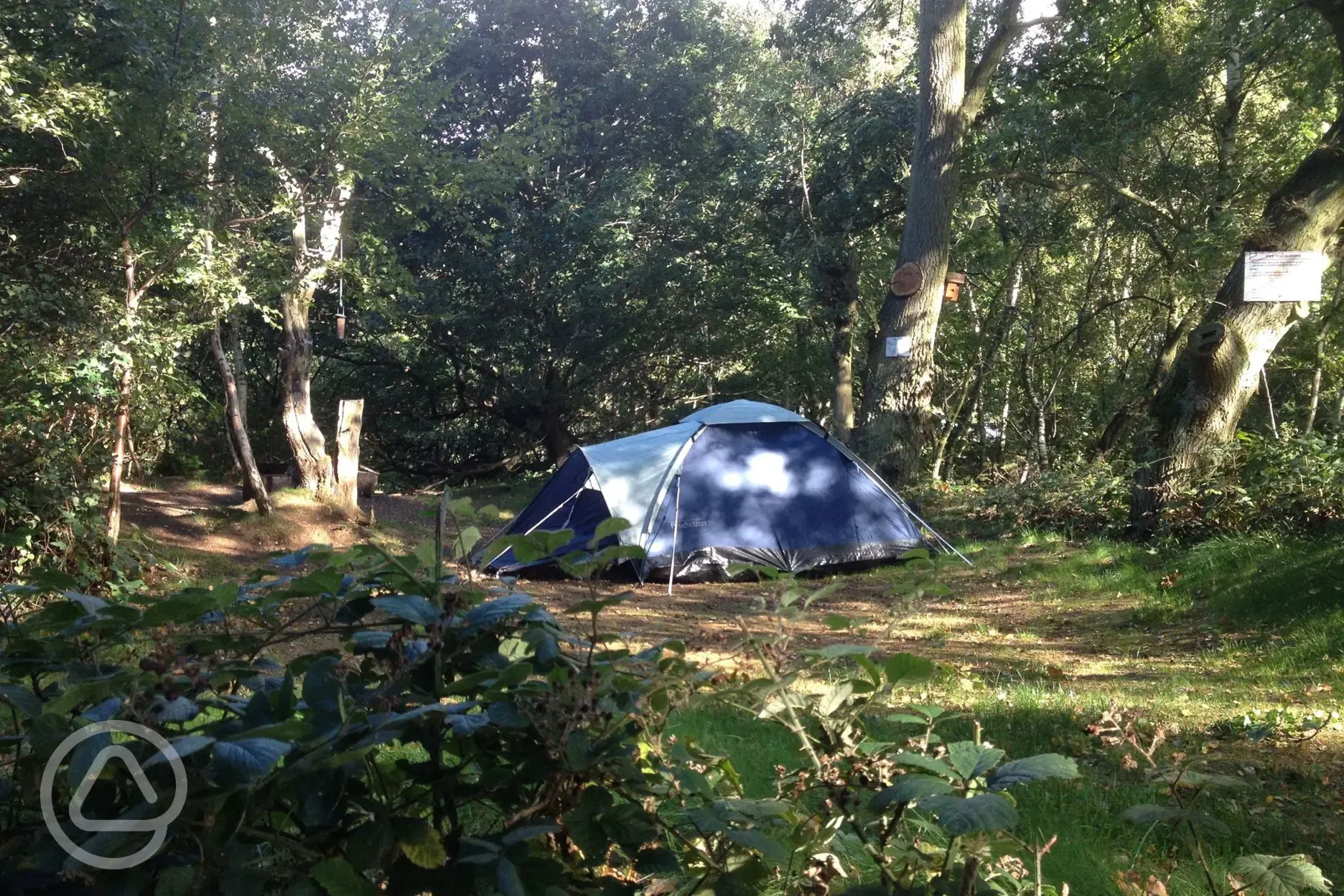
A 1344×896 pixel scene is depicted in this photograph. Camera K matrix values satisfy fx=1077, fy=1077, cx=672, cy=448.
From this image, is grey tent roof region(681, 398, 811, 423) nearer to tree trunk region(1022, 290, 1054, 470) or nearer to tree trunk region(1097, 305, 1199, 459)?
tree trunk region(1097, 305, 1199, 459)

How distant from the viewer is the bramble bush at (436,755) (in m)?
1.16

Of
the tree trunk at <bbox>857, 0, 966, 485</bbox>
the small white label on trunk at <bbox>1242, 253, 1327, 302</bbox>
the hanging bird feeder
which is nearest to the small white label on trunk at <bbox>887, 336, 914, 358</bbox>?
the tree trunk at <bbox>857, 0, 966, 485</bbox>

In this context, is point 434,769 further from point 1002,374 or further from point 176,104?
point 1002,374

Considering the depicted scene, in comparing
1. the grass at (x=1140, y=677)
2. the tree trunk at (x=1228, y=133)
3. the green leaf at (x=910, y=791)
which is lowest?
the grass at (x=1140, y=677)

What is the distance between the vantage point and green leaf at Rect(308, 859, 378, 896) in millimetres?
1131

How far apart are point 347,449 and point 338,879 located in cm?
1154

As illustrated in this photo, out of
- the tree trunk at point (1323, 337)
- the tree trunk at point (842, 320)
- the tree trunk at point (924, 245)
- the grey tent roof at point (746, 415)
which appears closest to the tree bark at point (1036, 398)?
the tree trunk at point (842, 320)

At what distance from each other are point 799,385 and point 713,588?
33.7 feet

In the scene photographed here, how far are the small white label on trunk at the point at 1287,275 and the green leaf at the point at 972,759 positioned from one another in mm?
7280

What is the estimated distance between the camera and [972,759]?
4.91ft

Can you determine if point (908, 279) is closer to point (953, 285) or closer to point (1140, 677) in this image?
point (953, 285)

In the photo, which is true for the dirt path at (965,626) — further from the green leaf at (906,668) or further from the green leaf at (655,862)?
the green leaf at (655,862)

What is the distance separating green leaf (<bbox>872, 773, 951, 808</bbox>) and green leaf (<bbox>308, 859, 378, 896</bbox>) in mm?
650

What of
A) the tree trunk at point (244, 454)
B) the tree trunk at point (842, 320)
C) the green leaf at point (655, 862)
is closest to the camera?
the green leaf at point (655, 862)
